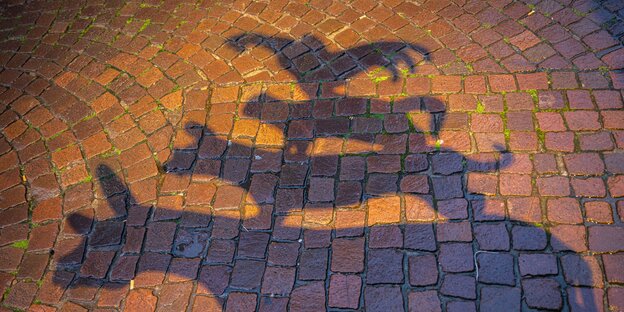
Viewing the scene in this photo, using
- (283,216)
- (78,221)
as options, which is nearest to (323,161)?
(283,216)

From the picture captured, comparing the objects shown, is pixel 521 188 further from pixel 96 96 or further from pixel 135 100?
pixel 96 96

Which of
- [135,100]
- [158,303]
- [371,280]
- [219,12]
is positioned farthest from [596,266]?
[219,12]

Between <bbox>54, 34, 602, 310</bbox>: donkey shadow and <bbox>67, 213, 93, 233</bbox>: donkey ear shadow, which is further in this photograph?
<bbox>67, 213, 93, 233</bbox>: donkey ear shadow

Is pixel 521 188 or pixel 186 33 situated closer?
pixel 521 188

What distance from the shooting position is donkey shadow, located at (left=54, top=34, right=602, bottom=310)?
2.97m

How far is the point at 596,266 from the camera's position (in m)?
2.81

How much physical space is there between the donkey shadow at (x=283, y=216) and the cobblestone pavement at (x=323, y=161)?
0.5 inches

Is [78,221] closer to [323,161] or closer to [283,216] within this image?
[283,216]

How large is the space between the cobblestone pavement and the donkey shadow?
1 cm

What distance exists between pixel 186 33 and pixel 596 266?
12.7ft

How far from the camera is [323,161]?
11.6 ft

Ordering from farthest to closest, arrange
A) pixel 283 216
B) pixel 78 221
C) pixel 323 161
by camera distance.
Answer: pixel 323 161
pixel 78 221
pixel 283 216

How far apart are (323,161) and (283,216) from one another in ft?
1.74

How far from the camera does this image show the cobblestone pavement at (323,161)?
2951 millimetres
